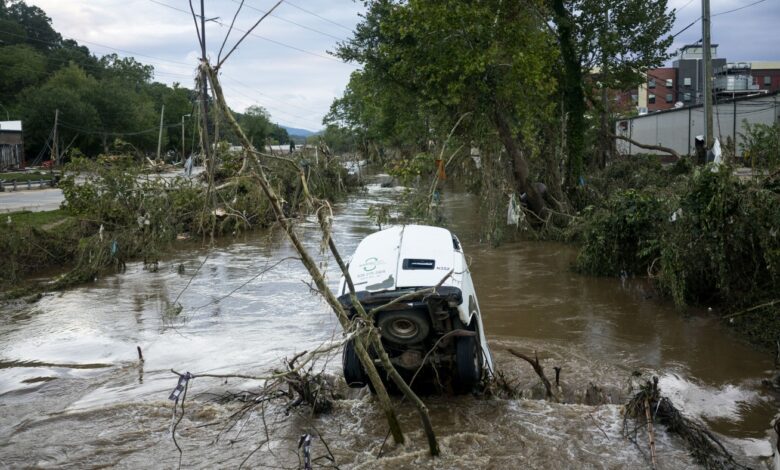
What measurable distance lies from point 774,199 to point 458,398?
5601 millimetres

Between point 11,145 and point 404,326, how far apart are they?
50558mm

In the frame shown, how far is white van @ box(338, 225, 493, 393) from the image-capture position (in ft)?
23.7

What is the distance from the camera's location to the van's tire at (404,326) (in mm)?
7242

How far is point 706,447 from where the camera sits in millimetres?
6707

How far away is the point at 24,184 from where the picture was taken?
123ft

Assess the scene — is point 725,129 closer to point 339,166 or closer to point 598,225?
point 339,166

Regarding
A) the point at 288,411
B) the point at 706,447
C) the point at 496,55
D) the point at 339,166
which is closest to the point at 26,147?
the point at 339,166

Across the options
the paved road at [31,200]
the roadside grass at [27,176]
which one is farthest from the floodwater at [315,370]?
the roadside grass at [27,176]

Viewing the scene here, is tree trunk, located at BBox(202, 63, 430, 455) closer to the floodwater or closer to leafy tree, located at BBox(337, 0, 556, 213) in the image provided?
the floodwater

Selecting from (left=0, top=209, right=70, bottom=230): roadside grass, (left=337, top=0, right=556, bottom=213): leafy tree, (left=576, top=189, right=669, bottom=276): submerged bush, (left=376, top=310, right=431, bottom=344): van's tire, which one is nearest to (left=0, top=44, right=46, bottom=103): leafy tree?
(left=0, top=209, right=70, bottom=230): roadside grass

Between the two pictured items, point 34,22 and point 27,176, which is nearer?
point 27,176

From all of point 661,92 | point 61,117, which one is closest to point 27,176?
point 61,117

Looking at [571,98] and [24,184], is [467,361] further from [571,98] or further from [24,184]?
[24,184]

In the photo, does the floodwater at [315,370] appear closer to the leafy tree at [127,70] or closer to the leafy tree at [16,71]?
the leafy tree at [16,71]
